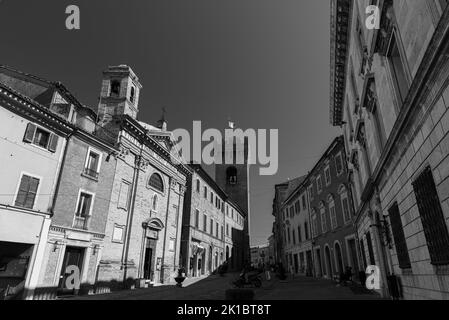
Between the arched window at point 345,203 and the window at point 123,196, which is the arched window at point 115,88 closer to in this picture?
the window at point 123,196

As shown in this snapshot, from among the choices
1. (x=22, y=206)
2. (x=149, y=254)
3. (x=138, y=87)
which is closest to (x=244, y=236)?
(x=149, y=254)

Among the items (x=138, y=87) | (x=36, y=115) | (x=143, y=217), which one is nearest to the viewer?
(x=36, y=115)

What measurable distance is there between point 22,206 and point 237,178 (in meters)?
46.3

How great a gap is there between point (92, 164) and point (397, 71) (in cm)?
1675

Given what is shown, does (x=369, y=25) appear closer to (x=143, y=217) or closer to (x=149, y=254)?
(x=143, y=217)

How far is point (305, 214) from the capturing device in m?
29.9

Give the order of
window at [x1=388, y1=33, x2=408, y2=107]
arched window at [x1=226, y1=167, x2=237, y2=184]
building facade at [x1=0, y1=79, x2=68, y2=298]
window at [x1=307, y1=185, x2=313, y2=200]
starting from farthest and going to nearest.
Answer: arched window at [x1=226, y1=167, x2=237, y2=184] < window at [x1=307, y1=185, x2=313, y2=200] < building facade at [x1=0, y1=79, x2=68, y2=298] < window at [x1=388, y1=33, x2=408, y2=107]

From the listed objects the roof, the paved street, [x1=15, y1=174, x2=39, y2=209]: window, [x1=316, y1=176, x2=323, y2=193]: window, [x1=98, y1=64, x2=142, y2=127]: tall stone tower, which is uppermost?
[x1=98, y1=64, x2=142, y2=127]: tall stone tower

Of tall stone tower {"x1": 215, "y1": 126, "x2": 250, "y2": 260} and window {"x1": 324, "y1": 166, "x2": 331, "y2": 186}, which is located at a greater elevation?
tall stone tower {"x1": 215, "y1": 126, "x2": 250, "y2": 260}

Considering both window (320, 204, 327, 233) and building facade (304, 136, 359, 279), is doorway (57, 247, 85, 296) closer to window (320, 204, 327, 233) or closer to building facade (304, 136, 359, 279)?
building facade (304, 136, 359, 279)

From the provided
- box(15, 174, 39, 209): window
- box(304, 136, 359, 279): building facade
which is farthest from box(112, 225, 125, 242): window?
box(304, 136, 359, 279): building facade

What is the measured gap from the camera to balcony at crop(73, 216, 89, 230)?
15.4m

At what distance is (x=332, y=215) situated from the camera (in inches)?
872

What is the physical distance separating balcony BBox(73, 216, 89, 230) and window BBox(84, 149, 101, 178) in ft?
8.74
